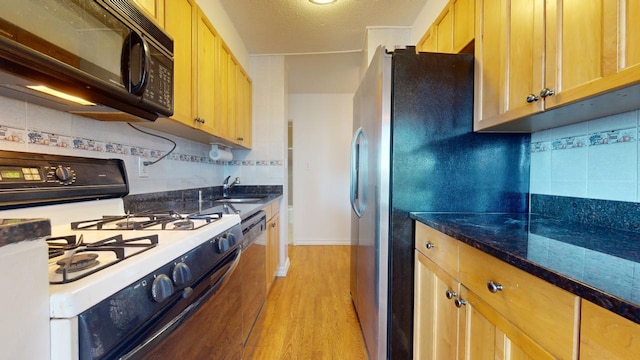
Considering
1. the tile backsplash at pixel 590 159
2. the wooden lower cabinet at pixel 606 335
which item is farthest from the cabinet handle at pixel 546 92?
the wooden lower cabinet at pixel 606 335

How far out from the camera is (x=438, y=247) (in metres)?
1.13

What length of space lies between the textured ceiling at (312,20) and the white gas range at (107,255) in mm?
1640

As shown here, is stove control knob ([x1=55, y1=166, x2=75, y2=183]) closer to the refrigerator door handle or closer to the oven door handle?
the oven door handle

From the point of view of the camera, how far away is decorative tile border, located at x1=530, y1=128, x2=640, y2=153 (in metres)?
0.96

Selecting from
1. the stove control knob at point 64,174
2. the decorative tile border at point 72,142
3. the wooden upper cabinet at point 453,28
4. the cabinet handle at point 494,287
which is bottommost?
the cabinet handle at point 494,287

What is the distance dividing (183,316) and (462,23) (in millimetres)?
1885

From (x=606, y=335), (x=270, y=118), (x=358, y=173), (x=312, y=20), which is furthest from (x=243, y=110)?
(x=606, y=335)

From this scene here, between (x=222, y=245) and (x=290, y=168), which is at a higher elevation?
(x=290, y=168)

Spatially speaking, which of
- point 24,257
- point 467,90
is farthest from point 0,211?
point 467,90

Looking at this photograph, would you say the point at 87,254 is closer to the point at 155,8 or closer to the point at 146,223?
the point at 146,223

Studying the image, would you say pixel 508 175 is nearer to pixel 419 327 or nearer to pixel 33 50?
pixel 419 327

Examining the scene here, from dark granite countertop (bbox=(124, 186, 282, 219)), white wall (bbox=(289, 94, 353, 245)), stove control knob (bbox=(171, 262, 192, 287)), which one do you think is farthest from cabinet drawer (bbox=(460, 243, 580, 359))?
white wall (bbox=(289, 94, 353, 245))

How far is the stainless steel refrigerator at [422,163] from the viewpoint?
4.53 ft

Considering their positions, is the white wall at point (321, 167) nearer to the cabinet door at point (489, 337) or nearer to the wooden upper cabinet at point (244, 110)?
the wooden upper cabinet at point (244, 110)
